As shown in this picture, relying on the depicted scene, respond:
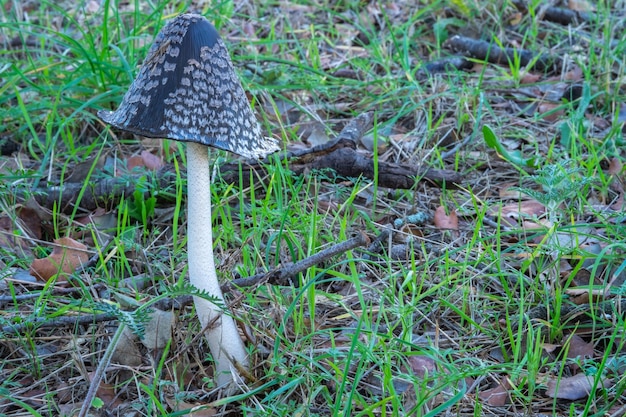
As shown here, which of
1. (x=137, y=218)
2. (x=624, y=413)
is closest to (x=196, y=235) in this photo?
(x=137, y=218)

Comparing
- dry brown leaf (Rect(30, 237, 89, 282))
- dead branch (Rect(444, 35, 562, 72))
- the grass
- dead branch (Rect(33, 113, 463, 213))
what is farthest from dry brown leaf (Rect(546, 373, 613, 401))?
dead branch (Rect(444, 35, 562, 72))

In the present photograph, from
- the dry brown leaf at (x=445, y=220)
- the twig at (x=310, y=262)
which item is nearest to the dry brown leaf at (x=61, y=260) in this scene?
the twig at (x=310, y=262)

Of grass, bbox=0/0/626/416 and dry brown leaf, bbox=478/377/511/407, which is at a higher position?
grass, bbox=0/0/626/416

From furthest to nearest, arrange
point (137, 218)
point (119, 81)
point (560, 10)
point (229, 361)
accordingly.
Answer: point (560, 10), point (119, 81), point (137, 218), point (229, 361)

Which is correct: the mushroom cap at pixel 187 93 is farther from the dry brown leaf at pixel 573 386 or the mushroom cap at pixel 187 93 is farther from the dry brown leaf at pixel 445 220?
the dry brown leaf at pixel 445 220

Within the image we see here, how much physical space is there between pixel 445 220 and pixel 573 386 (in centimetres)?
121

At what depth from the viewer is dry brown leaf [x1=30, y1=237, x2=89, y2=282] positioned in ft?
10.7

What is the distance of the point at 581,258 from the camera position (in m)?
3.04

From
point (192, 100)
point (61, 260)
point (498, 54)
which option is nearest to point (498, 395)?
point (192, 100)

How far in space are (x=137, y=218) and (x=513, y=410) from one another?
2.10m

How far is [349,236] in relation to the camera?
11.5ft

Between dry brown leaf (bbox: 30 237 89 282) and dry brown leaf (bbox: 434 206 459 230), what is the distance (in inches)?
68.7

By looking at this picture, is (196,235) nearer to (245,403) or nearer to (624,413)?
(245,403)

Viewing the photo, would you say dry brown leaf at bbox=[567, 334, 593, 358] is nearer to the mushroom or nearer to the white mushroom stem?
the white mushroom stem
